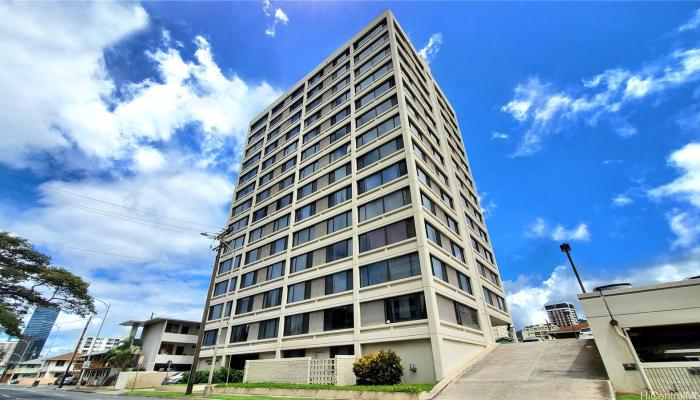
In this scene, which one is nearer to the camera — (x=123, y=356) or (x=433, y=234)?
(x=433, y=234)

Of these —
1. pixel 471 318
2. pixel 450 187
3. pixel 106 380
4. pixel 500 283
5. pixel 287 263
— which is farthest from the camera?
pixel 106 380

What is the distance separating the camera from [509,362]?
62.3 feet

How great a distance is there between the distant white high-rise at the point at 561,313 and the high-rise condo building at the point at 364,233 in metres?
153

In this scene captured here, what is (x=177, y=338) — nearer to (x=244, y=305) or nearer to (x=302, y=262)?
(x=244, y=305)

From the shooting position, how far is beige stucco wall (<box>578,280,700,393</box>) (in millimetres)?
12062

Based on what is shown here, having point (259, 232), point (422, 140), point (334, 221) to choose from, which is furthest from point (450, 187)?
point (259, 232)

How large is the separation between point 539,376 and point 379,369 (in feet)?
25.9

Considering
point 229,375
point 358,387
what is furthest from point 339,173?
point 229,375

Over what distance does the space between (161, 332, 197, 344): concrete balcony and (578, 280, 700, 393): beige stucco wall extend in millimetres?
52286

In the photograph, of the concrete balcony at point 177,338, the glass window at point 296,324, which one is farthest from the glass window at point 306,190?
the concrete balcony at point 177,338

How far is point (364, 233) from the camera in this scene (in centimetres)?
2581

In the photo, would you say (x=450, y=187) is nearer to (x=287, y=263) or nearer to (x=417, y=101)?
(x=417, y=101)

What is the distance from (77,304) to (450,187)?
37.2m

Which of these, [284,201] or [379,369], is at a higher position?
[284,201]
